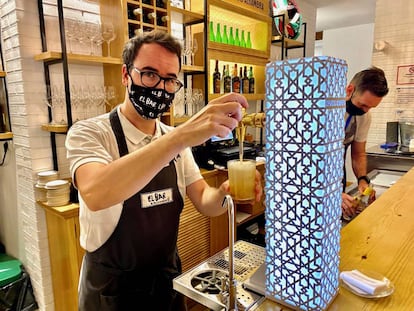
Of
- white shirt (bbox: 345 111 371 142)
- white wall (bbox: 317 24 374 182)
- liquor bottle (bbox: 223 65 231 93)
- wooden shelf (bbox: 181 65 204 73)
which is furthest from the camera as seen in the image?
white wall (bbox: 317 24 374 182)

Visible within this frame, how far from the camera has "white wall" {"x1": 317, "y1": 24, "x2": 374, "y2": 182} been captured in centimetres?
690

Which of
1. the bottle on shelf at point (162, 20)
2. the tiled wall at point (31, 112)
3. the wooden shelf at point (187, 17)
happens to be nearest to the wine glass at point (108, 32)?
the tiled wall at point (31, 112)

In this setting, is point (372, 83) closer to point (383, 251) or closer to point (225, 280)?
point (383, 251)

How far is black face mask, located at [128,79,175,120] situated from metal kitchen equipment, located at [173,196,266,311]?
0.62 meters

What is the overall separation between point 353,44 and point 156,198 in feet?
23.6

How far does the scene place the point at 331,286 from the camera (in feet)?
2.85

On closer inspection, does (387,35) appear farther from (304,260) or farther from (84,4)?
(304,260)

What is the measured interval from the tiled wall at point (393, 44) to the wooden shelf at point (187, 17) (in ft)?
10.6

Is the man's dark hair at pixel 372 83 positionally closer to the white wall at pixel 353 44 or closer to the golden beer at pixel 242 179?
the golden beer at pixel 242 179

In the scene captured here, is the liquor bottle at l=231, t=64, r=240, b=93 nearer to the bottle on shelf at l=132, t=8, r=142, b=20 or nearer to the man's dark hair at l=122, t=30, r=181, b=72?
the bottle on shelf at l=132, t=8, r=142, b=20

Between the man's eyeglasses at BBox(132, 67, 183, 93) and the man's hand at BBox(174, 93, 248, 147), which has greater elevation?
the man's eyeglasses at BBox(132, 67, 183, 93)

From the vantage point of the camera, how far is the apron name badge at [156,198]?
1385mm

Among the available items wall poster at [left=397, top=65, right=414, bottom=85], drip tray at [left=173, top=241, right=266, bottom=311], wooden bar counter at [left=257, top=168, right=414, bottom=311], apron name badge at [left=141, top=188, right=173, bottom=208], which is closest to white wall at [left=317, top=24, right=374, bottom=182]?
wall poster at [left=397, top=65, right=414, bottom=85]

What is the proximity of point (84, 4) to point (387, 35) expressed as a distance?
4384 mm
